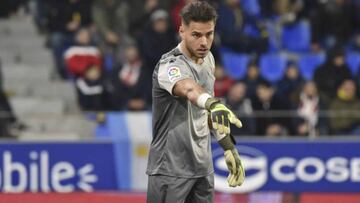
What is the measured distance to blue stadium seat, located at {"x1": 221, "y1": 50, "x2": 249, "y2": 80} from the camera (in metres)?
14.7

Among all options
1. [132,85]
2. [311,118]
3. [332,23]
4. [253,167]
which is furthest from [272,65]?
[253,167]

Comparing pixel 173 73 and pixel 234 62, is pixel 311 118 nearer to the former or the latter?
pixel 234 62

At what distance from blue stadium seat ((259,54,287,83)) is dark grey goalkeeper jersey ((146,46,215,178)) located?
29.2 ft

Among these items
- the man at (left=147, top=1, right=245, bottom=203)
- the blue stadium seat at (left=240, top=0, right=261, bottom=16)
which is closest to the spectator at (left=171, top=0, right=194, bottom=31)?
the blue stadium seat at (left=240, top=0, right=261, bottom=16)

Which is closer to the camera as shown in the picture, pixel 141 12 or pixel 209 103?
pixel 209 103

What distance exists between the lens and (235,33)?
14.8 meters

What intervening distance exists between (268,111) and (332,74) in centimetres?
151

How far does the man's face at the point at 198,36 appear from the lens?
5426 millimetres

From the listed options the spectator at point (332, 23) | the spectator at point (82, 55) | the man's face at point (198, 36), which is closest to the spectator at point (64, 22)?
the spectator at point (82, 55)

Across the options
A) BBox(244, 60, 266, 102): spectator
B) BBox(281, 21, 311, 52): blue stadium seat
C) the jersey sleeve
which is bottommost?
BBox(244, 60, 266, 102): spectator

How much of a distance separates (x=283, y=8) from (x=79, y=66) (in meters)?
3.41

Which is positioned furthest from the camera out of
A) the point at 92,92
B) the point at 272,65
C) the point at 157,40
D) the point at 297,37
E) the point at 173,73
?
the point at 297,37

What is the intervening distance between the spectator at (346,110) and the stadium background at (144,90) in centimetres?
2

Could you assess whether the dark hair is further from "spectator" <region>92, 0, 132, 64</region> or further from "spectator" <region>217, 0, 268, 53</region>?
"spectator" <region>92, 0, 132, 64</region>
